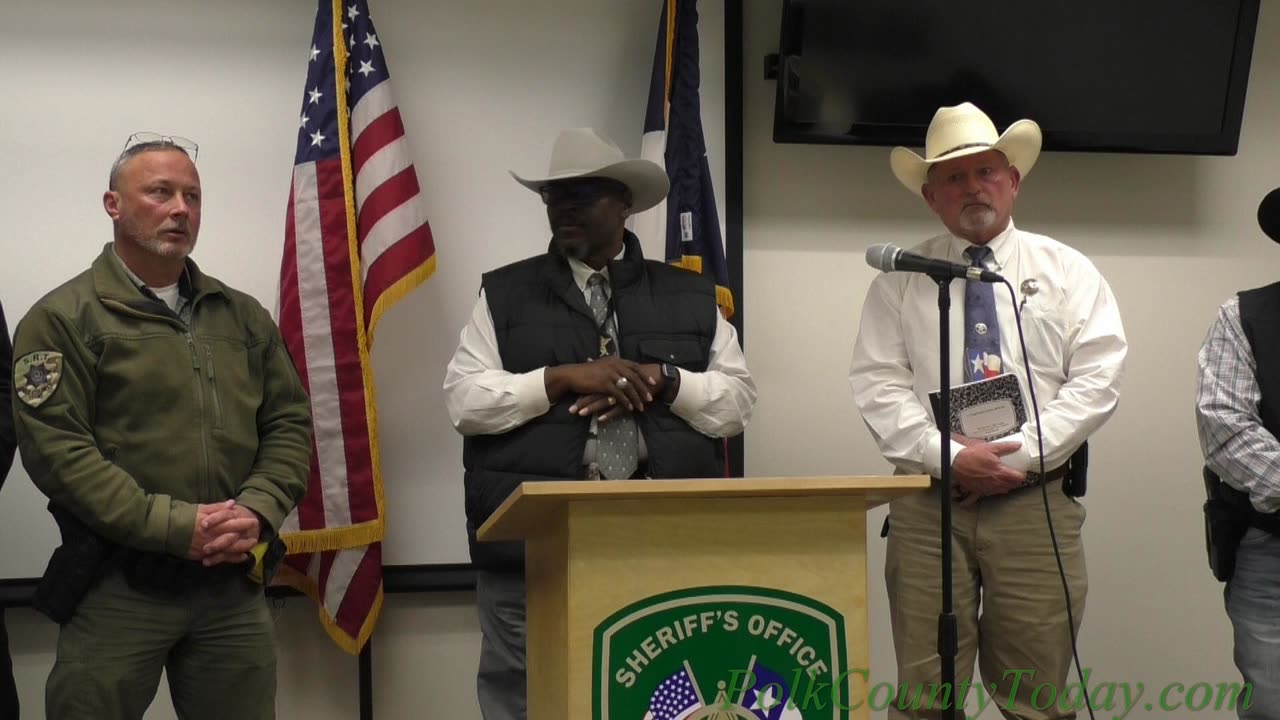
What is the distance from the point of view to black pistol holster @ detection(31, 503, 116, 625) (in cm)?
278

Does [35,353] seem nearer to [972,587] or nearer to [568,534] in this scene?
[568,534]

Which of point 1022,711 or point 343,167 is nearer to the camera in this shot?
point 1022,711

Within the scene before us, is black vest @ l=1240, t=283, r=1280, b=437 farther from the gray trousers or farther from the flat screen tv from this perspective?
the gray trousers

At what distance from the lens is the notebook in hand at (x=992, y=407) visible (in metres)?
3.04

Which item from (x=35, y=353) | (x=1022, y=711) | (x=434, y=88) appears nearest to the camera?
(x=35, y=353)

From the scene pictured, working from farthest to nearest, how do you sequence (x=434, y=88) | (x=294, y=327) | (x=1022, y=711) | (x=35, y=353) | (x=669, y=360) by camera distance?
(x=434, y=88), (x=294, y=327), (x=669, y=360), (x=1022, y=711), (x=35, y=353)

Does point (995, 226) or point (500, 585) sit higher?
point (995, 226)

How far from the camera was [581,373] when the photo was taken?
307 centimetres

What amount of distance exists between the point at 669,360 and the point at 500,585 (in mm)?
705

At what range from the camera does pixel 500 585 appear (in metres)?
3.22

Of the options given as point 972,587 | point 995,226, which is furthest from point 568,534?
point 995,226

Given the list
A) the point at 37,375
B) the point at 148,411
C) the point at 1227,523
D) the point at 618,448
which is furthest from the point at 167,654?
the point at 1227,523

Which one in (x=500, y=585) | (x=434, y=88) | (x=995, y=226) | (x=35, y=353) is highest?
(x=434, y=88)

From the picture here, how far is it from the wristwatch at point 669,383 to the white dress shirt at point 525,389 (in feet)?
0.04
